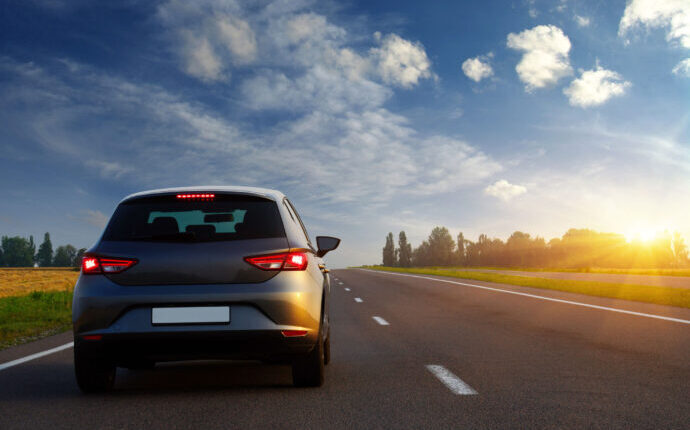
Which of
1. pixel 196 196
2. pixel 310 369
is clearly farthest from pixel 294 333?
pixel 196 196

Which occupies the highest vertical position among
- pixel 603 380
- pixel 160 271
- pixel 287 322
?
pixel 160 271

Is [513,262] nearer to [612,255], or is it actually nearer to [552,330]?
[612,255]

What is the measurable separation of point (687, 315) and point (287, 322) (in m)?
10.3

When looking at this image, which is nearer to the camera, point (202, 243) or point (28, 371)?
point (202, 243)

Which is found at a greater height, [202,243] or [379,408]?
[202,243]

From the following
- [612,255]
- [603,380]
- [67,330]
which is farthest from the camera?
[612,255]

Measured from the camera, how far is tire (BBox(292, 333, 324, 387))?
586 cm

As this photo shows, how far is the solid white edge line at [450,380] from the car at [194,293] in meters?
1.31

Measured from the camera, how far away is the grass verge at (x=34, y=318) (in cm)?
1167

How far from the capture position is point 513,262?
15912cm

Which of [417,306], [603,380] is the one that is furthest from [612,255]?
[603,380]

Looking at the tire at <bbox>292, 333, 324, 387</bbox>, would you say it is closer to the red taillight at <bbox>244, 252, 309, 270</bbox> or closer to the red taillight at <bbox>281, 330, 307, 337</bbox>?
the red taillight at <bbox>281, 330, 307, 337</bbox>

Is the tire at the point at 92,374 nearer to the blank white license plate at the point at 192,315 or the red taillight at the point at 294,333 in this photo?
the blank white license plate at the point at 192,315

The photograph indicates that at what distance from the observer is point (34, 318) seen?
15.4 m
